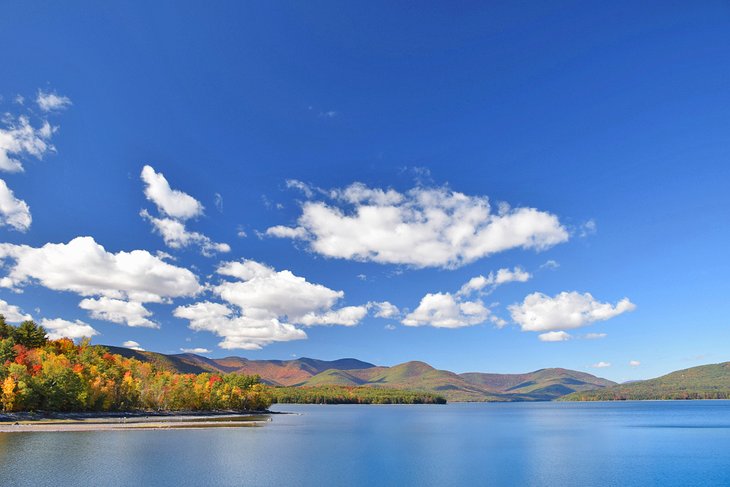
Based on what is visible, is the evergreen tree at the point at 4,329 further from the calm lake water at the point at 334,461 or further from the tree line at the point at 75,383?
the calm lake water at the point at 334,461

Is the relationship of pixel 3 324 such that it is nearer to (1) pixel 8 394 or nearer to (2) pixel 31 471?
(1) pixel 8 394

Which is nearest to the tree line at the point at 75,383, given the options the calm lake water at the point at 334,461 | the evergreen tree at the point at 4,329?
the evergreen tree at the point at 4,329

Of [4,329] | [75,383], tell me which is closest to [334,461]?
[75,383]

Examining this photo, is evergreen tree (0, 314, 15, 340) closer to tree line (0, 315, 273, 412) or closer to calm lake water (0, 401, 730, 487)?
tree line (0, 315, 273, 412)

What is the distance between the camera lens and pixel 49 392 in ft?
426

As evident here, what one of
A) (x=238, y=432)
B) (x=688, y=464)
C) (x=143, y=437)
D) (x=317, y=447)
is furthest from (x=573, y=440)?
(x=143, y=437)

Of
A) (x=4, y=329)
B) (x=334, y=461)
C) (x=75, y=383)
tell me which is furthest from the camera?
(x=4, y=329)

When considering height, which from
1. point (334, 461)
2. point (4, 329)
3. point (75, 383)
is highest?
point (4, 329)

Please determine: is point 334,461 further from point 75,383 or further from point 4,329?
point 4,329

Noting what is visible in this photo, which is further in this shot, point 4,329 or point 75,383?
point 4,329

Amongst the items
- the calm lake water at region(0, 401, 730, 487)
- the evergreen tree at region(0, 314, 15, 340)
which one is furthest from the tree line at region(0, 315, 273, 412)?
the calm lake water at region(0, 401, 730, 487)

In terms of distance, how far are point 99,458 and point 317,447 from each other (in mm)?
40843

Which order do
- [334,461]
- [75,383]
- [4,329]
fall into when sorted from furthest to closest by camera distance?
1. [4,329]
2. [75,383]
3. [334,461]

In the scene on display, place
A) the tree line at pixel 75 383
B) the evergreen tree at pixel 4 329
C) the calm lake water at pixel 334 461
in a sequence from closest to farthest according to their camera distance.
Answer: the calm lake water at pixel 334 461 < the tree line at pixel 75 383 < the evergreen tree at pixel 4 329
